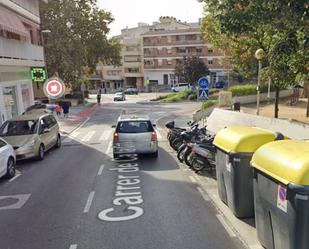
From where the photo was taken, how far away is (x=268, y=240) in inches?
209

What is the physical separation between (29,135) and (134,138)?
4.26 meters

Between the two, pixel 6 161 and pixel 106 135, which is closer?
pixel 6 161

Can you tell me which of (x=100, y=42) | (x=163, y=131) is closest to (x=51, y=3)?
(x=100, y=42)

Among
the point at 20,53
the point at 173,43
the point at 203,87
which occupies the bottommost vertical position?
the point at 203,87

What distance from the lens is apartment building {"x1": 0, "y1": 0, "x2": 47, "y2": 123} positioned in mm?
19766

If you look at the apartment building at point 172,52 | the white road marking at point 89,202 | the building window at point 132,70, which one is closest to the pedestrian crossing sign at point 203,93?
the white road marking at point 89,202

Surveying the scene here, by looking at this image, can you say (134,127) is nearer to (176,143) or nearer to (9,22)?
(176,143)

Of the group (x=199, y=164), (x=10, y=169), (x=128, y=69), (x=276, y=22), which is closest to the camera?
(x=276, y=22)

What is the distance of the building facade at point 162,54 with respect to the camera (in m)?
70.3

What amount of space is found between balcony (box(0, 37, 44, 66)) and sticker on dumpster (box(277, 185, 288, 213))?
58.3ft

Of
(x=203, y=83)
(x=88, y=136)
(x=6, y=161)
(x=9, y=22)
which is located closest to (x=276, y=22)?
(x=203, y=83)

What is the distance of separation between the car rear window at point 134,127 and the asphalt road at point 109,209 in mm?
1105

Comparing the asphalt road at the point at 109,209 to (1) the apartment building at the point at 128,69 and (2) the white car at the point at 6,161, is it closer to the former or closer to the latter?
(2) the white car at the point at 6,161

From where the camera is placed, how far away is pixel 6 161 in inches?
419
